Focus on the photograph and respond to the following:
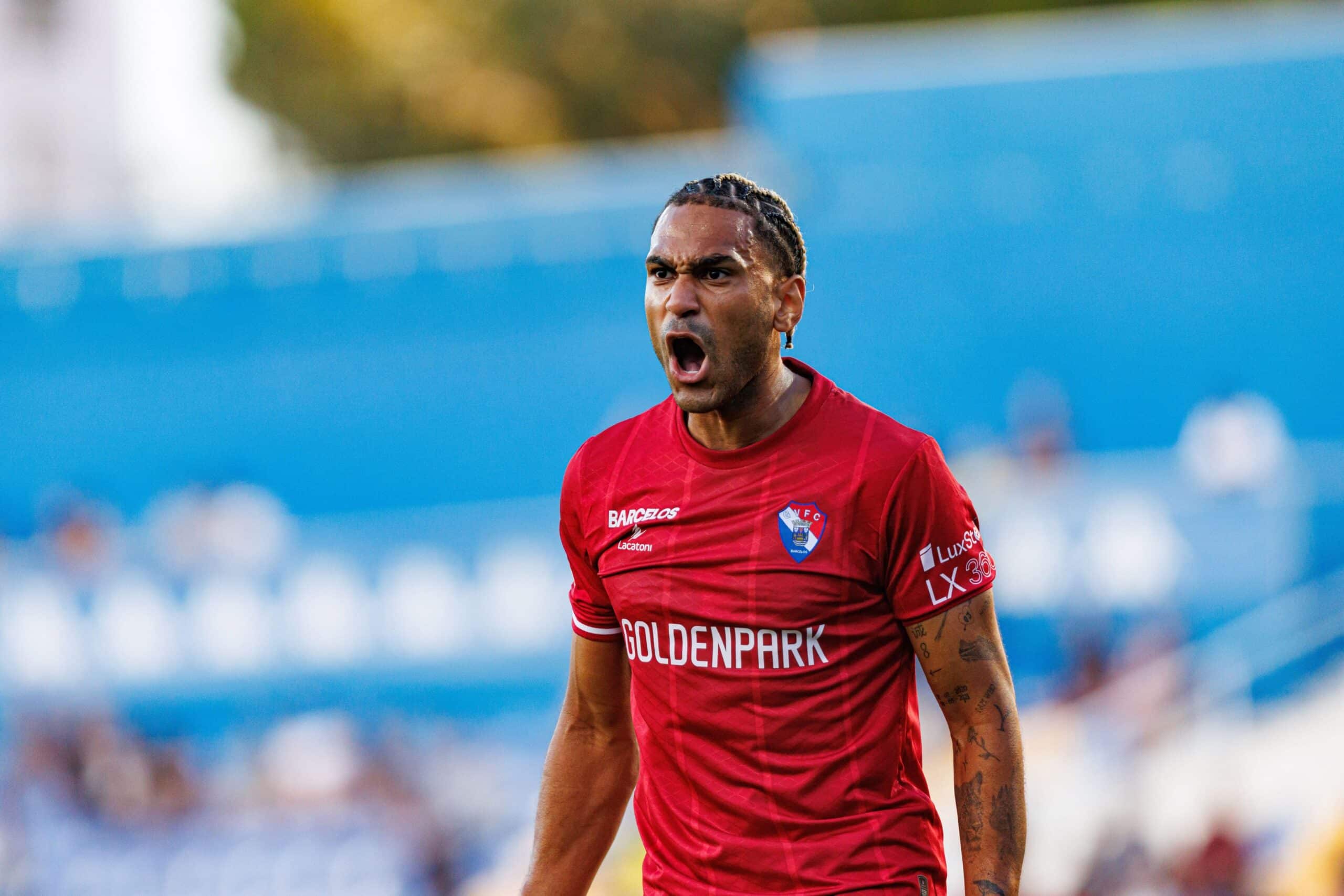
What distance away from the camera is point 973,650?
2.70 m

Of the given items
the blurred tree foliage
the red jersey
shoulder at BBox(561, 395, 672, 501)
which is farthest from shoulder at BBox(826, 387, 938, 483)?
the blurred tree foliage

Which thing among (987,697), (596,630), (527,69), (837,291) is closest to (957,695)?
(987,697)

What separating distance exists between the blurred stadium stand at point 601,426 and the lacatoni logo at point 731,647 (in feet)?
17.8

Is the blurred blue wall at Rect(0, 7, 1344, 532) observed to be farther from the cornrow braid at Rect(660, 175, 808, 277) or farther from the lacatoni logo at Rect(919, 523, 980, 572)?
the lacatoni logo at Rect(919, 523, 980, 572)

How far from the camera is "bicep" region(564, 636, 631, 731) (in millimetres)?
3117

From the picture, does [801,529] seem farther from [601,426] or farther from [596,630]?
[601,426]

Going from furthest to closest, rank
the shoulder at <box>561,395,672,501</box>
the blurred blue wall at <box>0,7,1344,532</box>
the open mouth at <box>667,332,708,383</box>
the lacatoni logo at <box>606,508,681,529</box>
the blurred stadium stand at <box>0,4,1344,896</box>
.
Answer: the blurred blue wall at <box>0,7,1344,532</box>, the blurred stadium stand at <box>0,4,1344,896</box>, the shoulder at <box>561,395,672,501</box>, the lacatoni logo at <box>606,508,681,529</box>, the open mouth at <box>667,332,708,383</box>

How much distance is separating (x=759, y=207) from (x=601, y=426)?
25.9ft

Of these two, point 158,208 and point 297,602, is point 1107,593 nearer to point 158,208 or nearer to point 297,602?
point 297,602

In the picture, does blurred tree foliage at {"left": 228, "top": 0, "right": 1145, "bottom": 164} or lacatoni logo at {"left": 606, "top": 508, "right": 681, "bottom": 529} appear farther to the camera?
blurred tree foliage at {"left": 228, "top": 0, "right": 1145, "bottom": 164}

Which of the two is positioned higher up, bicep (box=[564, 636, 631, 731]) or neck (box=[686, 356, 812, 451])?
neck (box=[686, 356, 812, 451])

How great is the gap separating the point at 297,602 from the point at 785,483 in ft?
25.0

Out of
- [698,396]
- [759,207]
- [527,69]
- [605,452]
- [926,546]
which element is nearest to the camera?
[926,546]

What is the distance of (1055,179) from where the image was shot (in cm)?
1041
